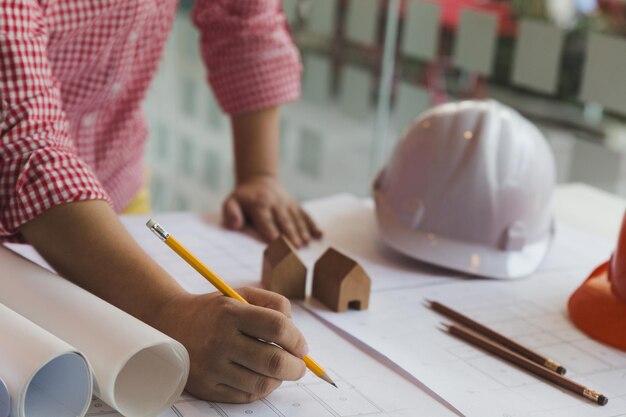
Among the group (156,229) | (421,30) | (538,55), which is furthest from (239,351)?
(421,30)

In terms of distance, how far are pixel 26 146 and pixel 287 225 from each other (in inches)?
17.5

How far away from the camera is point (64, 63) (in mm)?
1251

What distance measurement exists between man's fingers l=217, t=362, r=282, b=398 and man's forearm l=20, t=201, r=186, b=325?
105 millimetres

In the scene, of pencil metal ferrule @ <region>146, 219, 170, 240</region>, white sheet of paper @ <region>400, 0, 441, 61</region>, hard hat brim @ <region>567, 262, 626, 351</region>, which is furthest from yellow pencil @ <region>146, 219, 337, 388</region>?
white sheet of paper @ <region>400, 0, 441, 61</region>

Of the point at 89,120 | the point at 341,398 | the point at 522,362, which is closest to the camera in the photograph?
the point at 341,398

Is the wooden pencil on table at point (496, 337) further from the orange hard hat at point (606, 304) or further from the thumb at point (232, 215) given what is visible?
the thumb at point (232, 215)

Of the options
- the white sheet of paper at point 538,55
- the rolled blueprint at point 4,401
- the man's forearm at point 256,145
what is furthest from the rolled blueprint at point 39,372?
the white sheet of paper at point 538,55

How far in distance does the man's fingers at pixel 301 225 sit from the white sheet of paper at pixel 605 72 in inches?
29.4

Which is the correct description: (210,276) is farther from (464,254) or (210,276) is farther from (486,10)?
(486,10)

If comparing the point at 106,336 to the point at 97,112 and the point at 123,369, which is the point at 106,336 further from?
the point at 97,112

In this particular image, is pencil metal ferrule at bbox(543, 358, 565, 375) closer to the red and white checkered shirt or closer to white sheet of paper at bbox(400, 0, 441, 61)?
the red and white checkered shirt

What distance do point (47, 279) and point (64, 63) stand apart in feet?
1.42

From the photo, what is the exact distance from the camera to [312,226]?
135 cm

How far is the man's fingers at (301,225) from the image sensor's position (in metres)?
1.32
